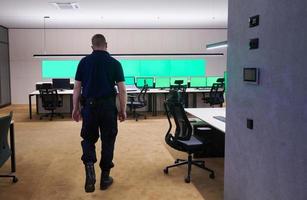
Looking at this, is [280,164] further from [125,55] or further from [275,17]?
[125,55]

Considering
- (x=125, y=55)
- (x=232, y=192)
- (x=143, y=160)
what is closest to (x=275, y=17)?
(x=232, y=192)

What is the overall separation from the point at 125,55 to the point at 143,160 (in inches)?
277

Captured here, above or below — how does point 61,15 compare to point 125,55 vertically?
above

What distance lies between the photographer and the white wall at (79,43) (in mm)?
11289

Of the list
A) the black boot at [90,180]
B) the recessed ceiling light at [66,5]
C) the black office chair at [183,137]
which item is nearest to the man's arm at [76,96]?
the black boot at [90,180]

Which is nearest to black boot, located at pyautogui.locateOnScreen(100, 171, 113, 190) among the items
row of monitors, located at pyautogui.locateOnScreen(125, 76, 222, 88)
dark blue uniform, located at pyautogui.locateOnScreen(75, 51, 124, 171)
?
dark blue uniform, located at pyautogui.locateOnScreen(75, 51, 124, 171)

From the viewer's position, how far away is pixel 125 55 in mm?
11156

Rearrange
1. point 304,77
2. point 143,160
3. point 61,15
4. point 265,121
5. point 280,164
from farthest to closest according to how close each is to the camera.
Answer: point 61,15
point 143,160
point 265,121
point 280,164
point 304,77

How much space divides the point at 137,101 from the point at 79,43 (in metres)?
3.94

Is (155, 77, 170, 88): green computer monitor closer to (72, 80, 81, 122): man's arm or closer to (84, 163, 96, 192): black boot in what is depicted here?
(72, 80, 81, 122): man's arm

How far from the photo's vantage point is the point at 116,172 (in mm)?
4031

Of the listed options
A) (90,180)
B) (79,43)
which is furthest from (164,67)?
(90,180)

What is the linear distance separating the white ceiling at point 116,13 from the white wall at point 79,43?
528 millimetres

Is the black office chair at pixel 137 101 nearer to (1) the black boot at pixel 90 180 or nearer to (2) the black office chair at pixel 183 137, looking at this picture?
(2) the black office chair at pixel 183 137
